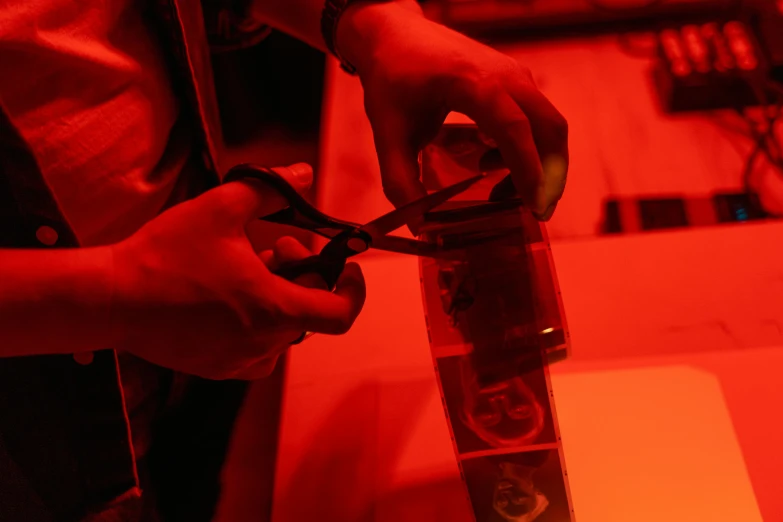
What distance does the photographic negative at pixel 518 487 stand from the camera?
45 cm

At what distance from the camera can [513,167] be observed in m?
0.42

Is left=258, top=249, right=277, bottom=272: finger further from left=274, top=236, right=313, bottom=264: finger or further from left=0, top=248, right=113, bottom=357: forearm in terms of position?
left=0, top=248, right=113, bottom=357: forearm

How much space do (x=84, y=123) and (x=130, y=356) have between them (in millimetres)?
197

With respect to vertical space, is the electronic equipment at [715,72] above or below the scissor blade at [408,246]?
above

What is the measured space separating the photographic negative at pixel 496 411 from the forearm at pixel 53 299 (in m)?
0.23

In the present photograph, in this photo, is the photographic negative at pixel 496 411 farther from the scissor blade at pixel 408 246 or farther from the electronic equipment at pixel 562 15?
the electronic equipment at pixel 562 15

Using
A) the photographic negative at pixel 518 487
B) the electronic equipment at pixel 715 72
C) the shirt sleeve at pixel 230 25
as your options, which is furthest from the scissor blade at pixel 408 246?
the electronic equipment at pixel 715 72

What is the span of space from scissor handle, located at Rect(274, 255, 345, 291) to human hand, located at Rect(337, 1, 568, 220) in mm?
65

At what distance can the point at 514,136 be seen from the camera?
1.37 feet

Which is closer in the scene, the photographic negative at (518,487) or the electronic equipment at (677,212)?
the photographic negative at (518,487)

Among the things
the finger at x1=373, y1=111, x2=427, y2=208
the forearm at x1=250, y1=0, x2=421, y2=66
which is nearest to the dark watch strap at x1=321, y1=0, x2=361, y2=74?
the forearm at x1=250, y1=0, x2=421, y2=66

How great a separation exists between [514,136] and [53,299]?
0.29 meters

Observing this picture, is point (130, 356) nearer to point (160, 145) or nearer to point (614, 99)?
point (160, 145)

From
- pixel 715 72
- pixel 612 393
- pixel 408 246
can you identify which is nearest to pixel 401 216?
pixel 408 246
